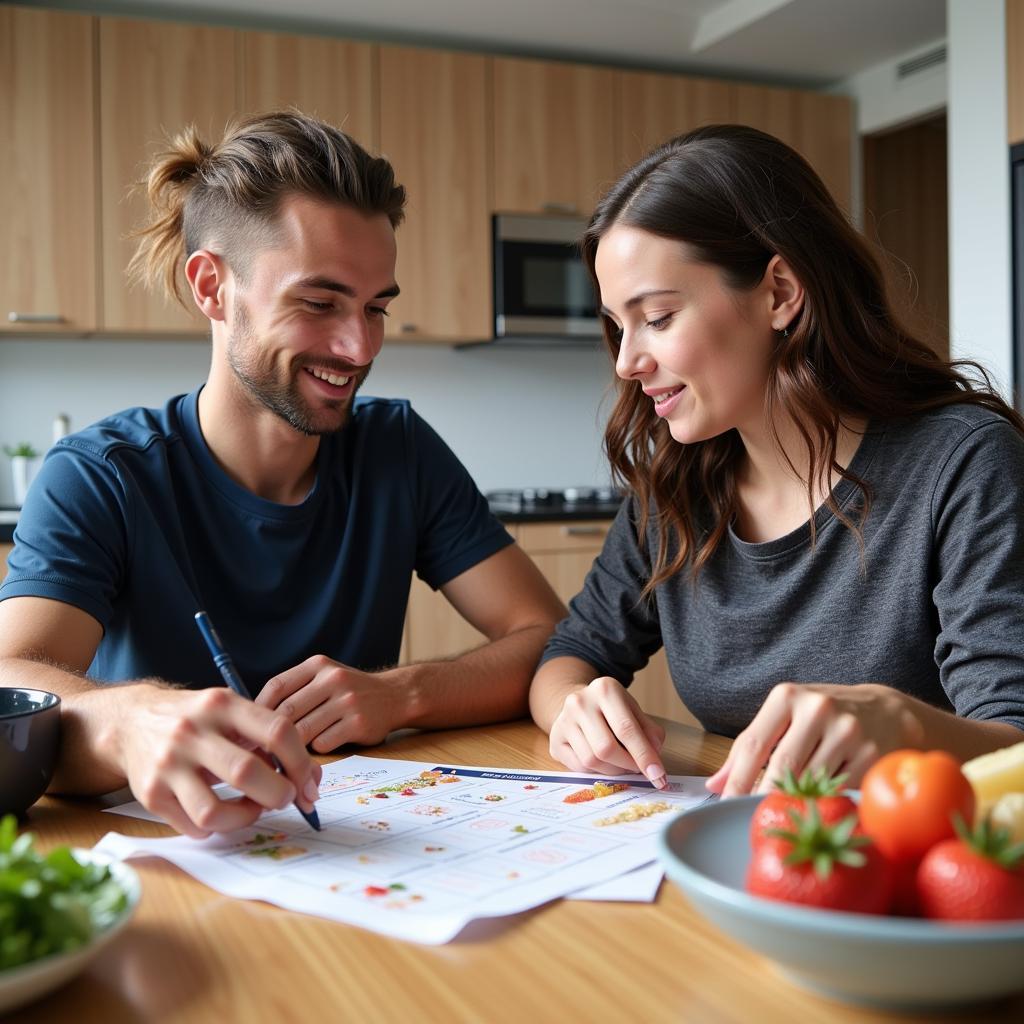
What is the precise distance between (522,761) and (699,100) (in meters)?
3.82

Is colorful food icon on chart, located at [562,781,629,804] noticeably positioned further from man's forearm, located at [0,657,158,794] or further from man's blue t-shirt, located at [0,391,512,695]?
man's blue t-shirt, located at [0,391,512,695]

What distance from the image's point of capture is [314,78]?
3.89 m

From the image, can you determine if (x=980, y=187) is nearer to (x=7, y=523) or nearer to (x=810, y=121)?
(x=810, y=121)

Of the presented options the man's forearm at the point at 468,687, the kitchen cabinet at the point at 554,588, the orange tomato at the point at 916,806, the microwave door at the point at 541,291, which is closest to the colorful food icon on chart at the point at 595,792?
the man's forearm at the point at 468,687

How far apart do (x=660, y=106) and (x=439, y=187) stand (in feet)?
3.29

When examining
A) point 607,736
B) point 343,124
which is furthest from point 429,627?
point 607,736

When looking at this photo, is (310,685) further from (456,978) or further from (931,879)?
(931,879)

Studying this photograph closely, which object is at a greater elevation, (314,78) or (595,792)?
(314,78)

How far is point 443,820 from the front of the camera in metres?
0.96

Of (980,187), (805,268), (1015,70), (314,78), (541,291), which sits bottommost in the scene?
(805,268)

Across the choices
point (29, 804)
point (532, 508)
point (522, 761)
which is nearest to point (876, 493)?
point (522, 761)

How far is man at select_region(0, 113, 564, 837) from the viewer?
1369 mm

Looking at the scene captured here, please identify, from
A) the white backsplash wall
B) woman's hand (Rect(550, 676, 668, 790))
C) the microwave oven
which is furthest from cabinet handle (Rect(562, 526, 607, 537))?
woman's hand (Rect(550, 676, 668, 790))

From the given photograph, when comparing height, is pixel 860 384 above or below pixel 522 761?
above
